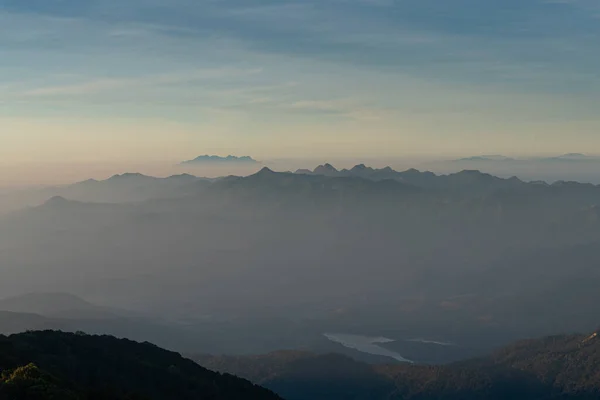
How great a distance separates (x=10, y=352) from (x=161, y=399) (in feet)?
64.1

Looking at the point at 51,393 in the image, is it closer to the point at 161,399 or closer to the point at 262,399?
the point at 161,399

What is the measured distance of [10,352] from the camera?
71.2 m

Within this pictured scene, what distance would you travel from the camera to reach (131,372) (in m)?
93.4

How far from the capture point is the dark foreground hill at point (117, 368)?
6925 centimetres

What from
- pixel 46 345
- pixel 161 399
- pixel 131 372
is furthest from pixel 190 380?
pixel 46 345

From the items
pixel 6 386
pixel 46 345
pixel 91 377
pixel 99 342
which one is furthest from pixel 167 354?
pixel 6 386

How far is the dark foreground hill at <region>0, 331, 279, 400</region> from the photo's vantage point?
6925 centimetres

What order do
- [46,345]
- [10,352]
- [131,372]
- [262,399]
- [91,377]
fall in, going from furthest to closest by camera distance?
1. [262,399]
2. [131,372]
3. [46,345]
4. [91,377]
5. [10,352]

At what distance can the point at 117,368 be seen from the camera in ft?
304

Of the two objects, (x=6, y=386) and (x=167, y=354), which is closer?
(x=6, y=386)

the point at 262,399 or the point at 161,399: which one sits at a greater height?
the point at 161,399

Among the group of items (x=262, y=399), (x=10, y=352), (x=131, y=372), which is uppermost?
(x=10, y=352)

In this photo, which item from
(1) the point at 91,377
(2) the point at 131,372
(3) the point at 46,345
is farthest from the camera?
(2) the point at 131,372

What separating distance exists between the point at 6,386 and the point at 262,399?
64721 millimetres
